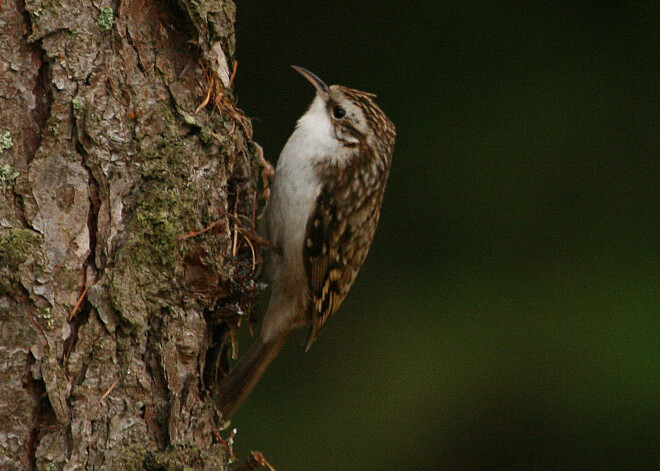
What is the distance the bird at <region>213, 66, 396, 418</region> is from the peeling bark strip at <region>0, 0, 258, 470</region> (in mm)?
582

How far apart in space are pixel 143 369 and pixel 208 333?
0.29m

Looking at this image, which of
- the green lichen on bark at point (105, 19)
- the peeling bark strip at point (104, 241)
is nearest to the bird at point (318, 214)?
the peeling bark strip at point (104, 241)

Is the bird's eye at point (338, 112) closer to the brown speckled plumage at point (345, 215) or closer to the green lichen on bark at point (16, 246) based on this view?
the brown speckled plumage at point (345, 215)

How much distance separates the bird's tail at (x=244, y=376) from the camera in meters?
2.50

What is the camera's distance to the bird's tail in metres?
2.50

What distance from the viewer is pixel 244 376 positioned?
2.62 meters

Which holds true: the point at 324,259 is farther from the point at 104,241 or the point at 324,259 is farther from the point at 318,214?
the point at 104,241

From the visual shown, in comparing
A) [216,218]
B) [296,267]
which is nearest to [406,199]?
[296,267]

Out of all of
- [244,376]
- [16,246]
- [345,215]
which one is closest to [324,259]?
[345,215]

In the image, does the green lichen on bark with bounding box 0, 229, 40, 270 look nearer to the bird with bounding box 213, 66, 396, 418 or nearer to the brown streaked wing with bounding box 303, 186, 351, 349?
the bird with bounding box 213, 66, 396, 418

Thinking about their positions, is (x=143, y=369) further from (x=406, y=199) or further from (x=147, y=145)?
(x=406, y=199)

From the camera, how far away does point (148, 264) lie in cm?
188

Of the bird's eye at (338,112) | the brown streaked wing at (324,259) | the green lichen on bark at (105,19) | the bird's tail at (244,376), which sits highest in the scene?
the green lichen on bark at (105,19)

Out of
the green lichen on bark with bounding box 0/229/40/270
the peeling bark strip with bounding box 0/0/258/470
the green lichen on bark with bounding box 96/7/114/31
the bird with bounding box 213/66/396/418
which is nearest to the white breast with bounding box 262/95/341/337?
the bird with bounding box 213/66/396/418
